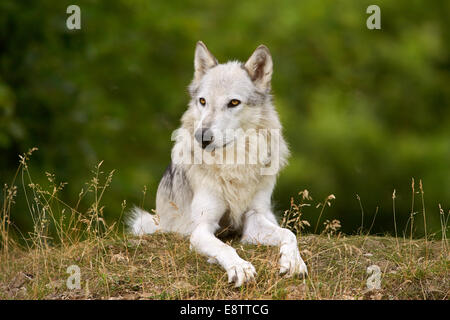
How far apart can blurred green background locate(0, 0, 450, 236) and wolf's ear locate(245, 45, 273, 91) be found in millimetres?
3076

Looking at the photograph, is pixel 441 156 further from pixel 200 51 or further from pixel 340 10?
pixel 200 51

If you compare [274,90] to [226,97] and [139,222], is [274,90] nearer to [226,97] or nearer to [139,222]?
[139,222]

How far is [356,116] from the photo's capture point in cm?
972

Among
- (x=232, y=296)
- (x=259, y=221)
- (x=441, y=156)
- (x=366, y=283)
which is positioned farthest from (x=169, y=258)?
(x=441, y=156)

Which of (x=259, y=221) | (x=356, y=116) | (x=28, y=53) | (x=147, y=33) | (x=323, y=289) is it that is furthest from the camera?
(x=147, y=33)

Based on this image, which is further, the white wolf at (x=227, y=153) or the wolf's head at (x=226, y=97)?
the white wolf at (x=227, y=153)

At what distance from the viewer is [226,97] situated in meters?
5.60

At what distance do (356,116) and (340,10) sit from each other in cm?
228

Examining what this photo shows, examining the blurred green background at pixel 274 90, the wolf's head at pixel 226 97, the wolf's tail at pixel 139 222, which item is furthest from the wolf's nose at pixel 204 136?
the blurred green background at pixel 274 90

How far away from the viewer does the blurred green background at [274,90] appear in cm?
924

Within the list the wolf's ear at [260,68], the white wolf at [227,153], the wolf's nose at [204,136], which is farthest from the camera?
the wolf's ear at [260,68]

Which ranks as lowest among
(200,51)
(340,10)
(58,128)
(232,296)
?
(232,296)

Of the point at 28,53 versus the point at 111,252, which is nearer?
the point at 111,252

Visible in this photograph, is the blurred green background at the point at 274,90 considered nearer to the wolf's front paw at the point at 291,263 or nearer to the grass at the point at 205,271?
the grass at the point at 205,271
